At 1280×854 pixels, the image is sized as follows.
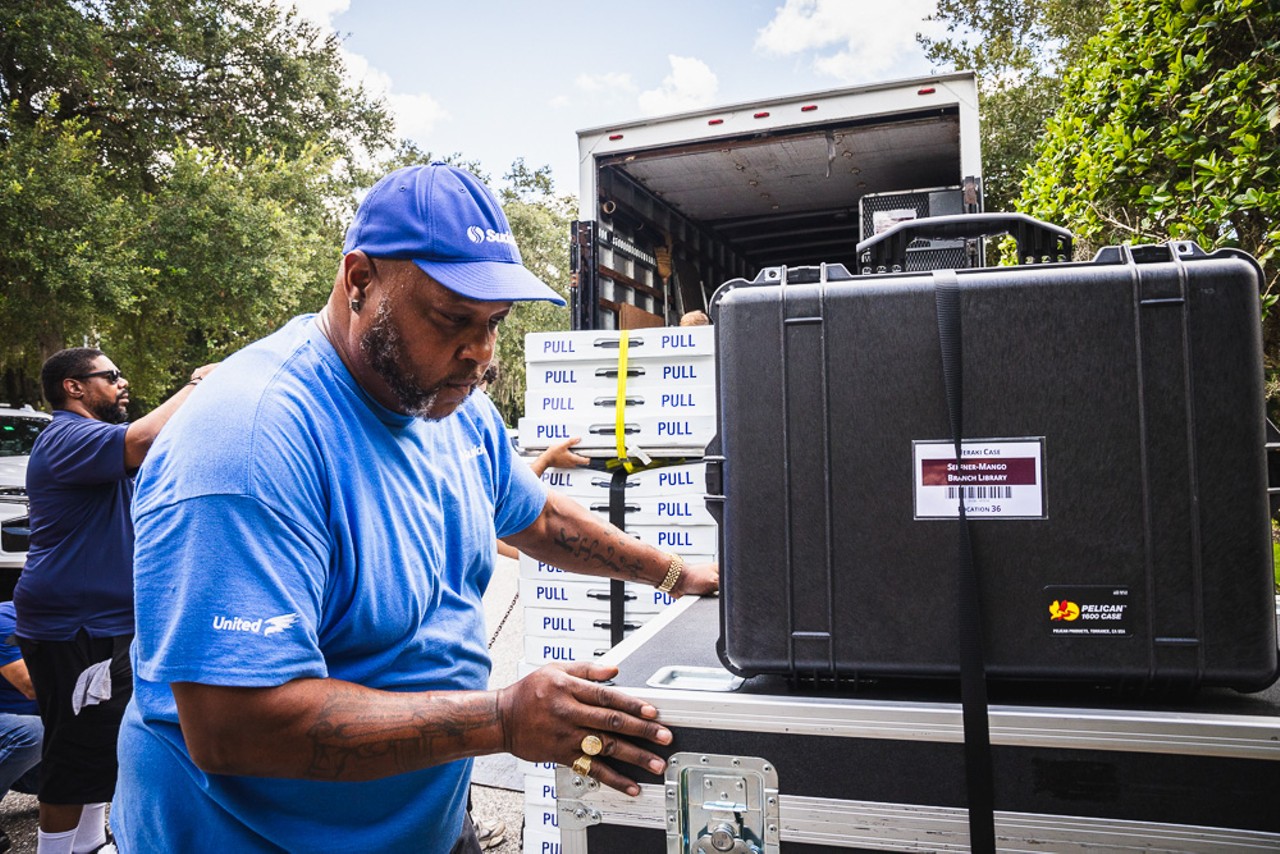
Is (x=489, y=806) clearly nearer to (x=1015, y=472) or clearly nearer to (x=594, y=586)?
(x=594, y=586)

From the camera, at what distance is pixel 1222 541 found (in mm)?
1205

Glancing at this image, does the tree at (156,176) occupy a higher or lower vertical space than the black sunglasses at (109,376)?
higher

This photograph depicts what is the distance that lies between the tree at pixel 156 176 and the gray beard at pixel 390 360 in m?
14.0

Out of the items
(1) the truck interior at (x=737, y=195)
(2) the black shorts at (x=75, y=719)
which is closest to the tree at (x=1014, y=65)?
(1) the truck interior at (x=737, y=195)

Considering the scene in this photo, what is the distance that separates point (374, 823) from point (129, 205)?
1612 cm

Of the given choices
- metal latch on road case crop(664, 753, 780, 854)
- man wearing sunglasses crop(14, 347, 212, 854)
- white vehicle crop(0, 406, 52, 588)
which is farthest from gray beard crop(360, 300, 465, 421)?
white vehicle crop(0, 406, 52, 588)

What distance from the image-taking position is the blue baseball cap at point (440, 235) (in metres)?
1.65

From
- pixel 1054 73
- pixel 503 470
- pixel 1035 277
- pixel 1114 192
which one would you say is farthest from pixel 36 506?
pixel 1054 73

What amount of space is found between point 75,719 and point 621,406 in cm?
264

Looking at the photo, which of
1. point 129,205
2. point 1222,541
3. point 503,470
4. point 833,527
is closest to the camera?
point 1222,541

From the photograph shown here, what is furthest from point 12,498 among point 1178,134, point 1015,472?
point 1178,134

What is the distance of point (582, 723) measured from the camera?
1375mm

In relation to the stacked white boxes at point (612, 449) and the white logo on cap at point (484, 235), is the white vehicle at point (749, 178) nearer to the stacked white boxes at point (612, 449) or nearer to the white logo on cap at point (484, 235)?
the stacked white boxes at point (612, 449)

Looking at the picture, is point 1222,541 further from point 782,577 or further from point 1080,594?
point 782,577
